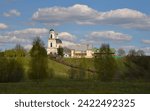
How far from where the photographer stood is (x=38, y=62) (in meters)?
52.2

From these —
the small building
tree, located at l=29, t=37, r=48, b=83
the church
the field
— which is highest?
the church

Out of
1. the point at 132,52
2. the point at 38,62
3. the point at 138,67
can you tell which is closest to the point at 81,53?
the point at 132,52

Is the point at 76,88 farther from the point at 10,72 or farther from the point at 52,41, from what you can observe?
the point at 52,41

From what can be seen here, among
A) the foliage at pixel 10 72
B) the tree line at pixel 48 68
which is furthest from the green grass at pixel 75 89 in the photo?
the foliage at pixel 10 72

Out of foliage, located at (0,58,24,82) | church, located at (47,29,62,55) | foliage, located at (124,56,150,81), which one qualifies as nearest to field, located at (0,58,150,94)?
foliage, located at (0,58,24,82)

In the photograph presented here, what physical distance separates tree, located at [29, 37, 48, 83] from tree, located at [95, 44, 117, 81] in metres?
8.54

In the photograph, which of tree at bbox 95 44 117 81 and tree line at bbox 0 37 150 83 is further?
tree at bbox 95 44 117 81

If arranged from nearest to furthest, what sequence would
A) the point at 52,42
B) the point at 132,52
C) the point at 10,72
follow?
1. the point at 10,72
2. the point at 132,52
3. the point at 52,42

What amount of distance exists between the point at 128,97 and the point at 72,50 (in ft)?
553

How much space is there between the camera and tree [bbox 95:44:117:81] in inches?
2060

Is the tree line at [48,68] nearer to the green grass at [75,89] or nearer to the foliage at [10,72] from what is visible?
the foliage at [10,72]

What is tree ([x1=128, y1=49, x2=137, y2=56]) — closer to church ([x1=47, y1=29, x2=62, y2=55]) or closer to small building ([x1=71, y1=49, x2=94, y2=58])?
small building ([x1=71, y1=49, x2=94, y2=58])

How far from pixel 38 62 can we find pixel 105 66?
1052 cm

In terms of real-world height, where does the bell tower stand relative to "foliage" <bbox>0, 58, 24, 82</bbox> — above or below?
above
